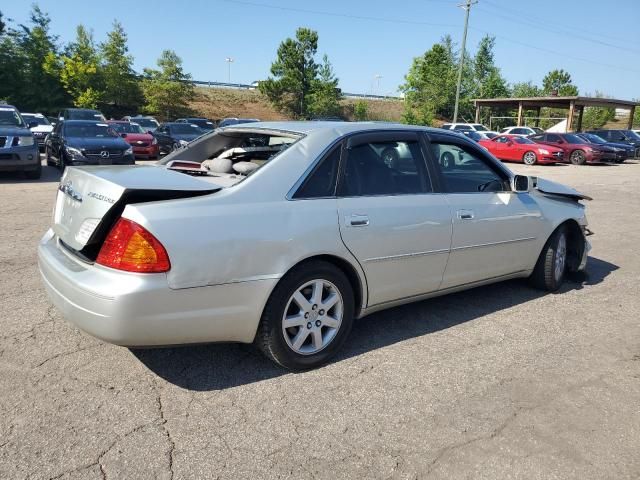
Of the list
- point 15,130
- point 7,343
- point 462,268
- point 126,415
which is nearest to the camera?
point 126,415

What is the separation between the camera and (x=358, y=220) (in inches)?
132

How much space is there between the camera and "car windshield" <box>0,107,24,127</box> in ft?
40.0

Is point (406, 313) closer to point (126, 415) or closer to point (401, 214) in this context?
point (401, 214)

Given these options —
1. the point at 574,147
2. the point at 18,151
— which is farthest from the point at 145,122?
the point at 574,147

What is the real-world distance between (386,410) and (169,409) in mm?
1195

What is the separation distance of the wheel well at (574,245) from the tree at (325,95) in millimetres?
45730

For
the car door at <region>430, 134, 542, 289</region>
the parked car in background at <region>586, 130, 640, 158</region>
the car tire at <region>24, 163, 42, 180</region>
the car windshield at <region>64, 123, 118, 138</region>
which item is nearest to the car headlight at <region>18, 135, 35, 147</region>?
the car tire at <region>24, 163, 42, 180</region>

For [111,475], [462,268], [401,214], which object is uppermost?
[401,214]

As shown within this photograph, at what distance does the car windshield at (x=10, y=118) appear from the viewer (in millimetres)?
12178

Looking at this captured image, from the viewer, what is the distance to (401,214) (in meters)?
3.60

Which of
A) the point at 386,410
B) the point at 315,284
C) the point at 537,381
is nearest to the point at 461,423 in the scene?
the point at 386,410

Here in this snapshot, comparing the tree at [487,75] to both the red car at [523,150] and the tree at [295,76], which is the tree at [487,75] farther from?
the red car at [523,150]

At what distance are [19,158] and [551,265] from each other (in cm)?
1115

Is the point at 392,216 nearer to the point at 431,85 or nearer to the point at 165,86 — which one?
the point at 165,86
